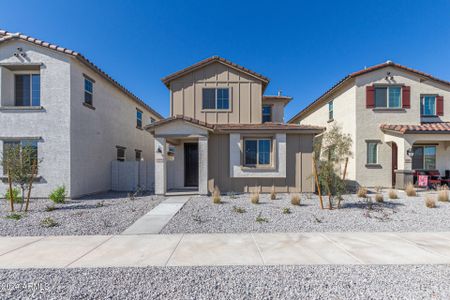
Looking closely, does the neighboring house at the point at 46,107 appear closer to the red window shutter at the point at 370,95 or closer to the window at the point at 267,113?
the window at the point at 267,113

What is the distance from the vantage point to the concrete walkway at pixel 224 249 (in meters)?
3.84

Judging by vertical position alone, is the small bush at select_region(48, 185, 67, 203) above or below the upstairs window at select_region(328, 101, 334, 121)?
below

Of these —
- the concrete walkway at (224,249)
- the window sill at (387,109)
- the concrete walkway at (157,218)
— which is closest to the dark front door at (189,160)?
the concrete walkway at (157,218)

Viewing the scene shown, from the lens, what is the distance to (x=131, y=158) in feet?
51.4

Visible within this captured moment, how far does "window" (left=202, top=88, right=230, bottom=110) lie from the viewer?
12.1 m

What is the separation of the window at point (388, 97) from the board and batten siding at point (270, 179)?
6.09 metres

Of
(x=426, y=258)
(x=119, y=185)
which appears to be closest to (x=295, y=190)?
(x=426, y=258)

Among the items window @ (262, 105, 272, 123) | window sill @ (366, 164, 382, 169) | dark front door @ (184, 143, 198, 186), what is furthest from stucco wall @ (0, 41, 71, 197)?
window sill @ (366, 164, 382, 169)

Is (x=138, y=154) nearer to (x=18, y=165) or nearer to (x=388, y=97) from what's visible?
(x=18, y=165)

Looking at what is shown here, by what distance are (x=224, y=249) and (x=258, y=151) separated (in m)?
7.10

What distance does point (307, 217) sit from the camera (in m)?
6.62

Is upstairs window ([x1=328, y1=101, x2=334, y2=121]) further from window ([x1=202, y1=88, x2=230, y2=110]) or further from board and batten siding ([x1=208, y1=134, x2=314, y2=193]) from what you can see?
window ([x1=202, y1=88, x2=230, y2=110])

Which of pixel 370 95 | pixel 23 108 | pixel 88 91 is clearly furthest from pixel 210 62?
pixel 370 95

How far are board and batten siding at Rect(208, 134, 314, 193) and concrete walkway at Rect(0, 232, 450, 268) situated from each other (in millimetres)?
5408
